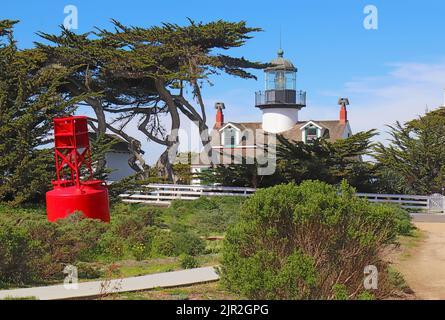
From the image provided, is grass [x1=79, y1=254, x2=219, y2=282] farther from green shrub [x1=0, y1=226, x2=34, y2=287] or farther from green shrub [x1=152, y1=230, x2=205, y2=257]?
green shrub [x1=0, y1=226, x2=34, y2=287]

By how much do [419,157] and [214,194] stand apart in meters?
11.0

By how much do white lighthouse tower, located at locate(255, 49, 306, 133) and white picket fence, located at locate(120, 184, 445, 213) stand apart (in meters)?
17.2

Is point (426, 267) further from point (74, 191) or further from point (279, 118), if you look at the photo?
point (279, 118)

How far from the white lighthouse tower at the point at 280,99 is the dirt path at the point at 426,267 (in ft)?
95.1

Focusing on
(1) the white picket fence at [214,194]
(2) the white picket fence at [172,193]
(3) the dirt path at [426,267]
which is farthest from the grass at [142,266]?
(2) the white picket fence at [172,193]

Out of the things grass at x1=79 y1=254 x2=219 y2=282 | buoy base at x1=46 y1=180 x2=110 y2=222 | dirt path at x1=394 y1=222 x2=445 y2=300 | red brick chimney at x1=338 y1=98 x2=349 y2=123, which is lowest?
dirt path at x1=394 y1=222 x2=445 y2=300

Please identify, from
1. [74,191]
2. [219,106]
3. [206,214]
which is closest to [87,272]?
[74,191]

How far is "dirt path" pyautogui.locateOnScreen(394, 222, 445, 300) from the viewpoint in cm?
1021

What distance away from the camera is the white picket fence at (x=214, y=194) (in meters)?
28.1

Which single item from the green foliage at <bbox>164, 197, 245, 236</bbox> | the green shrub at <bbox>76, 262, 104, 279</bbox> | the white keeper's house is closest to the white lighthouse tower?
the white keeper's house

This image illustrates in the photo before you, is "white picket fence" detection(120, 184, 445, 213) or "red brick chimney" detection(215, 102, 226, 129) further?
"red brick chimney" detection(215, 102, 226, 129)

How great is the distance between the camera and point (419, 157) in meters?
29.8
